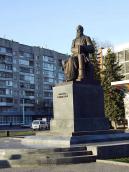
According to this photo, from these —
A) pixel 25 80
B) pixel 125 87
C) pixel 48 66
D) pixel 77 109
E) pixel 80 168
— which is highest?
pixel 48 66

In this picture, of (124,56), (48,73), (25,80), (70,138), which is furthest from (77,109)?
(48,73)

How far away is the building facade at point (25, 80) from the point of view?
86.7 m

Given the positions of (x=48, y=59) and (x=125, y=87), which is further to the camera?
(x=48, y=59)

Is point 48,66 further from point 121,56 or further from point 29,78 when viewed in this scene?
point 121,56

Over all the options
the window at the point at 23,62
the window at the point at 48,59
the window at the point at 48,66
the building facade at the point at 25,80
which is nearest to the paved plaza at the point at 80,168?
the building facade at the point at 25,80

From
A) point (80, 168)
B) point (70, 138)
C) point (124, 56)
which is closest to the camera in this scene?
point (80, 168)

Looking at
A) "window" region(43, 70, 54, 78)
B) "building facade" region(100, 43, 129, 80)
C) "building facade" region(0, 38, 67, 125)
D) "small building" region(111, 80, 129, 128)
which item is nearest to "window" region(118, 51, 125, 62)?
"building facade" region(100, 43, 129, 80)

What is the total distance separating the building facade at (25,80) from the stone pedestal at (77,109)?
69.3 m

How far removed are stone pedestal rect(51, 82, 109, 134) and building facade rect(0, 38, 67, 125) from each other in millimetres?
69331

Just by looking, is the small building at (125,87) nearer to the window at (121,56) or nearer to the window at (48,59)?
the window at (121,56)

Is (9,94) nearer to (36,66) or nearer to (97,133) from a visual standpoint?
(36,66)

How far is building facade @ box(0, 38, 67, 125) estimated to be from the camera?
284ft

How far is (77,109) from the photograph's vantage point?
1652 centimetres

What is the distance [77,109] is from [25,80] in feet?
252
